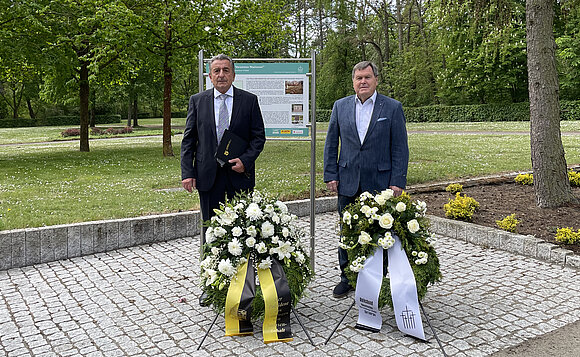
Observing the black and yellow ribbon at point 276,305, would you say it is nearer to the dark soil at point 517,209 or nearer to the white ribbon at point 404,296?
the white ribbon at point 404,296

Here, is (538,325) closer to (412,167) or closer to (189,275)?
(189,275)

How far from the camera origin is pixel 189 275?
6047 millimetres

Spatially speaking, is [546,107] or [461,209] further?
[546,107]

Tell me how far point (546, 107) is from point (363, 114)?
4426 mm

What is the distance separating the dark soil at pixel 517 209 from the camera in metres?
7.25

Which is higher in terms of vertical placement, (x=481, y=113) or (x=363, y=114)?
(x=481, y=113)

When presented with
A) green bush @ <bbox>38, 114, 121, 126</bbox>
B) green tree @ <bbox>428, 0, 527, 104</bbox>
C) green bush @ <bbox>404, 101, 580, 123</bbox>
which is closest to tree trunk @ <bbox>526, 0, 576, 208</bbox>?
green tree @ <bbox>428, 0, 527, 104</bbox>

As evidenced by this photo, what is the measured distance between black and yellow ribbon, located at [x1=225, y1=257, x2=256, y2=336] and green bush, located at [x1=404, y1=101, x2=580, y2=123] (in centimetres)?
3690

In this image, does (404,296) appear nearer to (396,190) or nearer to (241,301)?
(396,190)

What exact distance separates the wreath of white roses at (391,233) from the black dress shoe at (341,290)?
2.47 ft

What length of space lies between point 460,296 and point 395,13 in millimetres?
49759

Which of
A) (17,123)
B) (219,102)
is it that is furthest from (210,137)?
(17,123)

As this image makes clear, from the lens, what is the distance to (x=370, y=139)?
16.1 feet

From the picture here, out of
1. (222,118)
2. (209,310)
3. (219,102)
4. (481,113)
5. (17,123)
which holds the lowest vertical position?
(209,310)
